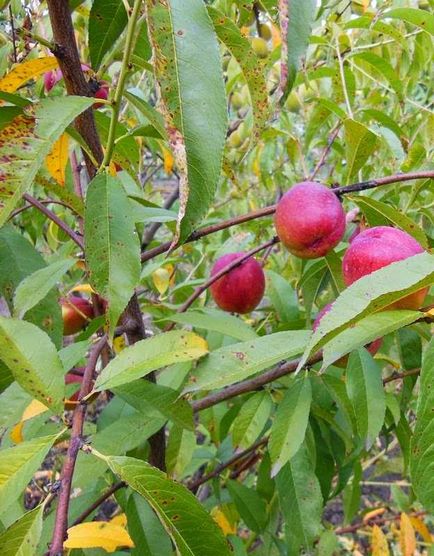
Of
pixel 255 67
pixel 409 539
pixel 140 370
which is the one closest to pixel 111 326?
pixel 140 370

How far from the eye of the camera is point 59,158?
0.95 metres

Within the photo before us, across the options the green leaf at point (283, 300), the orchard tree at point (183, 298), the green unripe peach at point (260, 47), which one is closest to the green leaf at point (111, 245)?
the orchard tree at point (183, 298)

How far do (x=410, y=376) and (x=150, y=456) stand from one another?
1.61 ft

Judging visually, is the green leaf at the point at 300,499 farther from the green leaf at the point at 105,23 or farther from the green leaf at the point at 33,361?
the green leaf at the point at 105,23

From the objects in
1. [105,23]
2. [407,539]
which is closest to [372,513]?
[407,539]

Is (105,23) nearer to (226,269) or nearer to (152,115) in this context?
(152,115)

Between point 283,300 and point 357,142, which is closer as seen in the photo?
point 357,142

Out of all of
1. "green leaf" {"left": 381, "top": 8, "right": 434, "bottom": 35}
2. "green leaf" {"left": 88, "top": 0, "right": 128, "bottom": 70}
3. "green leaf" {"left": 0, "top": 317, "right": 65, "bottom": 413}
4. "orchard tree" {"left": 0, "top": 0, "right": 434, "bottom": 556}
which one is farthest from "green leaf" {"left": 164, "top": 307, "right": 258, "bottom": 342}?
"green leaf" {"left": 381, "top": 8, "right": 434, "bottom": 35}

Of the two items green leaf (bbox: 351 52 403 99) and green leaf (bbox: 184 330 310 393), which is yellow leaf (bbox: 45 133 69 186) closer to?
green leaf (bbox: 184 330 310 393)

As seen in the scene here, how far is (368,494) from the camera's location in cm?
302

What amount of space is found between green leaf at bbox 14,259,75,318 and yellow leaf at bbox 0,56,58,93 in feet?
0.91

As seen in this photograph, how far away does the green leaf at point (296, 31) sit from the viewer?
0.53 m

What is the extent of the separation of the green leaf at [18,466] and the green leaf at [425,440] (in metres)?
0.35

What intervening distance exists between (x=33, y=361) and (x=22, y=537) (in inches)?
7.0
